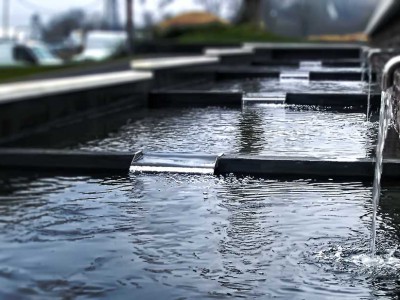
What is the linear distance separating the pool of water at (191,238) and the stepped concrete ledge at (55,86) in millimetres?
1566

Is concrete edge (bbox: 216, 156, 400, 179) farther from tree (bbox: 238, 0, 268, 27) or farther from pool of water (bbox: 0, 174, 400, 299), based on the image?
tree (bbox: 238, 0, 268, 27)

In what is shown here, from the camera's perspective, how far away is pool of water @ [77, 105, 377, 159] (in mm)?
5750

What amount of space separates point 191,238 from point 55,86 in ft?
13.1

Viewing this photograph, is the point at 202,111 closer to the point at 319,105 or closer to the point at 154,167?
the point at 319,105

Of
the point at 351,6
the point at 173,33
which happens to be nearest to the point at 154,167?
the point at 173,33

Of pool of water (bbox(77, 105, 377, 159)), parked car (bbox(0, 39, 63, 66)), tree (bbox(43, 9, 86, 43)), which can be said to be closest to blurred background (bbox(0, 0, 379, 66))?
parked car (bbox(0, 39, 63, 66))

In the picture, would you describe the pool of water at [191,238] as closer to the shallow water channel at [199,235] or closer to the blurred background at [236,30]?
the shallow water channel at [199,235]

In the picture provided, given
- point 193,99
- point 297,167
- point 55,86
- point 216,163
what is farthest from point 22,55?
point 297,167

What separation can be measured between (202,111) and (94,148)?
9.39ft

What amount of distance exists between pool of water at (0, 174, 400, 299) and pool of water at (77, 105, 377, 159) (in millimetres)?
873

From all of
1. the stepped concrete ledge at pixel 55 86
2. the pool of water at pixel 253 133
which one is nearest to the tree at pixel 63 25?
the stepped concrete ledge at pixel 55 86

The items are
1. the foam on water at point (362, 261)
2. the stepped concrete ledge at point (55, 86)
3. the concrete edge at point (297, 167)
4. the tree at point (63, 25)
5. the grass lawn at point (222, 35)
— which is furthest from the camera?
the tree at point (63, 25)

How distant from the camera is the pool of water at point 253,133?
5.75 m

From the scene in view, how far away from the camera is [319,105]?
27.8 feet
